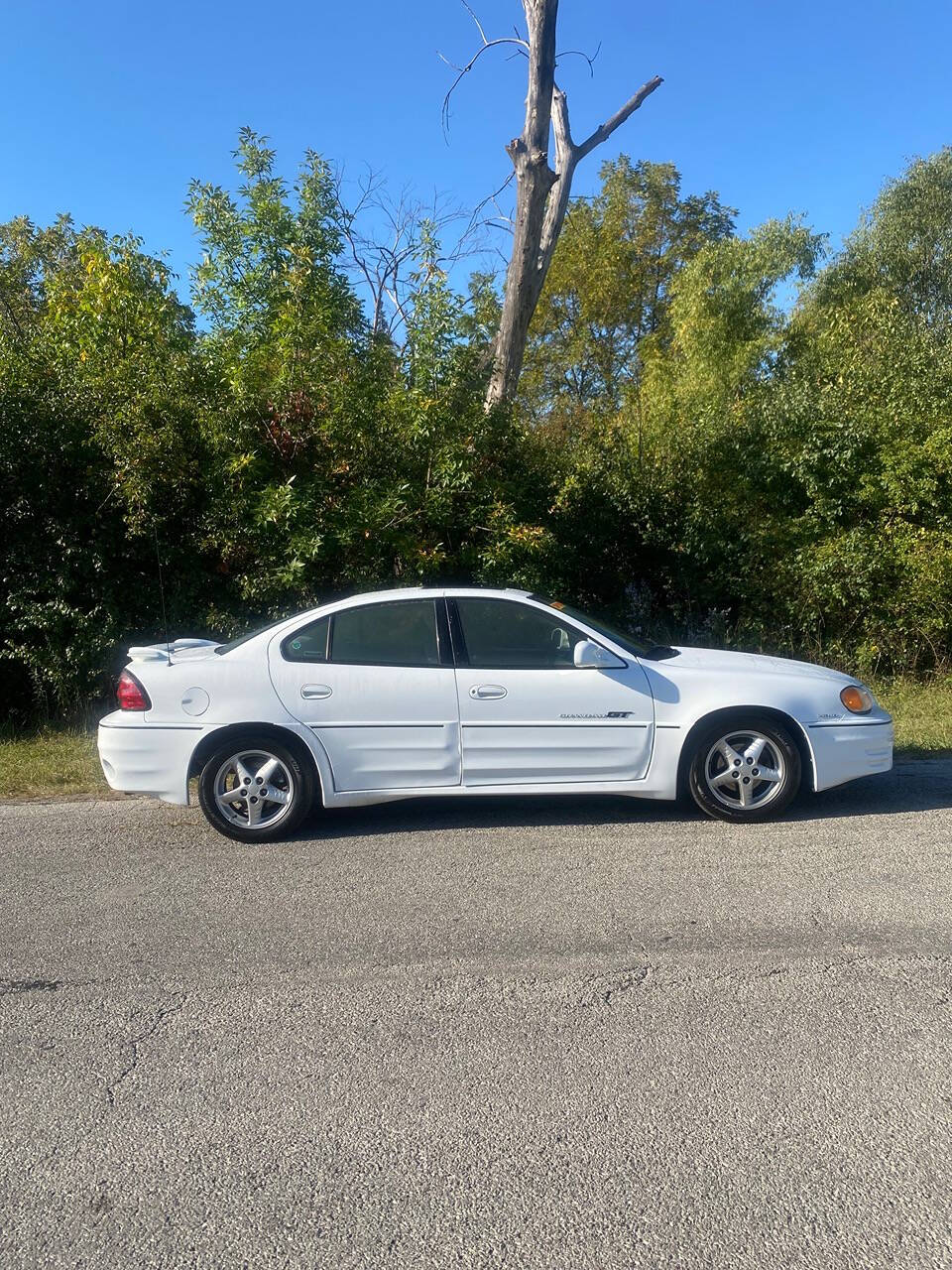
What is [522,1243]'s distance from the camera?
273 cm

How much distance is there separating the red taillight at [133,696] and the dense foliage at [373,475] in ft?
11.4

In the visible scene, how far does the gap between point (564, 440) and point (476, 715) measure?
6.98 metres

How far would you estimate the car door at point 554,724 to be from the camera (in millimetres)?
6492

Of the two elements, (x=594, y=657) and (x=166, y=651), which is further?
(x=166, y=651)

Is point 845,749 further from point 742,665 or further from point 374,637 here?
point 374,637

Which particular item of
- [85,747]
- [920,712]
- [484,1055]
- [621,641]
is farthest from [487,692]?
[920,712]

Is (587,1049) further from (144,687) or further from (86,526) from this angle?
(86,526)

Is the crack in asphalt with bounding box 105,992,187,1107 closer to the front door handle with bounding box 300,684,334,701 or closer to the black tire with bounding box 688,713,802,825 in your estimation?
the front door handle with bounding box 300,684,334,701

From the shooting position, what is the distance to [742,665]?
679 cm

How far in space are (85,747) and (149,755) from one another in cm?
342

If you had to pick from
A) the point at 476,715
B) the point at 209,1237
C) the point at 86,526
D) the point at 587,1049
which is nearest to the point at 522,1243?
the point at 209,1237

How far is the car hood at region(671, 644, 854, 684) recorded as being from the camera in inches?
263

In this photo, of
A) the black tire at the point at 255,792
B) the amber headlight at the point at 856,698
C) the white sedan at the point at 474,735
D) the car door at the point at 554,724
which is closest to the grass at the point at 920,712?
the amber headlight at the point at 856,698

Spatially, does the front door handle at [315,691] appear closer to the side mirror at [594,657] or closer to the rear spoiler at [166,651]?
the rear spoiler at [166,651]
